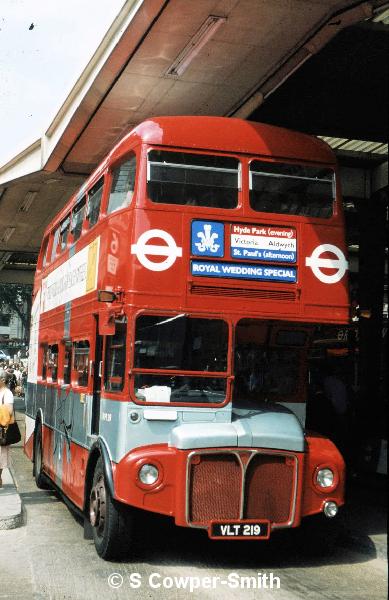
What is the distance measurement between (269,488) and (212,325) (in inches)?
59.8

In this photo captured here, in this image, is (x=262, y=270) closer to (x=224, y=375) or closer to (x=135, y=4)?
(x=224, y=375)

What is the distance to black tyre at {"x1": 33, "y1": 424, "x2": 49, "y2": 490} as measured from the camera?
12.9 m

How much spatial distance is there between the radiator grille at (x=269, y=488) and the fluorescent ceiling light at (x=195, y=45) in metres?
6.59

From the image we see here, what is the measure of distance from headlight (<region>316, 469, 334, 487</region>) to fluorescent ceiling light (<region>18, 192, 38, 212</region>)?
62.1 feet

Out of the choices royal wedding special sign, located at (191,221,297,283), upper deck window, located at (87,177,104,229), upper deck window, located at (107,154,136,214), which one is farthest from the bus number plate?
upper deck window, located at (87,177,104,229)

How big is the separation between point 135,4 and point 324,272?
203 inches

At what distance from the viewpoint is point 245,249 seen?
7883 mm

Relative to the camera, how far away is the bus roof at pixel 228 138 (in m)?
8.04

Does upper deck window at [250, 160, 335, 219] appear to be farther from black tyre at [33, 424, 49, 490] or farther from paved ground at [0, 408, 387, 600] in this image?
black tyre at [33, 424, 49, 490]

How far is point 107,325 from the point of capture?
7934 millimetres

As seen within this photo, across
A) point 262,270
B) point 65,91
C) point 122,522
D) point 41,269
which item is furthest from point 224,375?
point 65,91

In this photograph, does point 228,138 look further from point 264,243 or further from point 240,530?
point 240,530

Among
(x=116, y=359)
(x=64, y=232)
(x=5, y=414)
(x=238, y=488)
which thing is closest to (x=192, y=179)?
(x=116, y=359)

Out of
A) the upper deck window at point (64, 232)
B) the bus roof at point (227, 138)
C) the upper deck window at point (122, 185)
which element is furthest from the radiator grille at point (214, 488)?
the upper deck window at point (64, 232)
